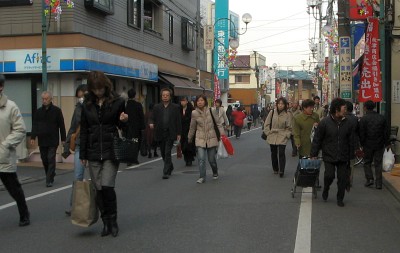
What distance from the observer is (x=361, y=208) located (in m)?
7.68

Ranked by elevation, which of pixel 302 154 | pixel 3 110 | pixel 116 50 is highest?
pixel 116 50

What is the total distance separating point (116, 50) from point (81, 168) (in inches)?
449

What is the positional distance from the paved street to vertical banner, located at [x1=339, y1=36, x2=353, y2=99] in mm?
6849

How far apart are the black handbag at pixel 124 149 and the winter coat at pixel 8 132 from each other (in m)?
1.34

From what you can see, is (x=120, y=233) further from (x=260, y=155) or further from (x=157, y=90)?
(x=157, y=90)

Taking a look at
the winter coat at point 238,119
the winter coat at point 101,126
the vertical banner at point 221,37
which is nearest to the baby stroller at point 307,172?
the winter coat at point 101,126

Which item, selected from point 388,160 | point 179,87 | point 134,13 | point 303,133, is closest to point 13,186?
point 303,133

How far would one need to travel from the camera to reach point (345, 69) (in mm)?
16531

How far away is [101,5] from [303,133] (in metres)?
9.18

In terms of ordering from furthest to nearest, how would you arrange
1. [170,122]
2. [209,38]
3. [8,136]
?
[209,38] < [170,122] < [8,136]

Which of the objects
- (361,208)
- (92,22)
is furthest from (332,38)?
(361,208)

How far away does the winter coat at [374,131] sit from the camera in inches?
368

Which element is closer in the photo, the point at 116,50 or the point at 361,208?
the point at 361,208

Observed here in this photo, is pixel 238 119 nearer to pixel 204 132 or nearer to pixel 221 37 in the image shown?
pixel 204 132
